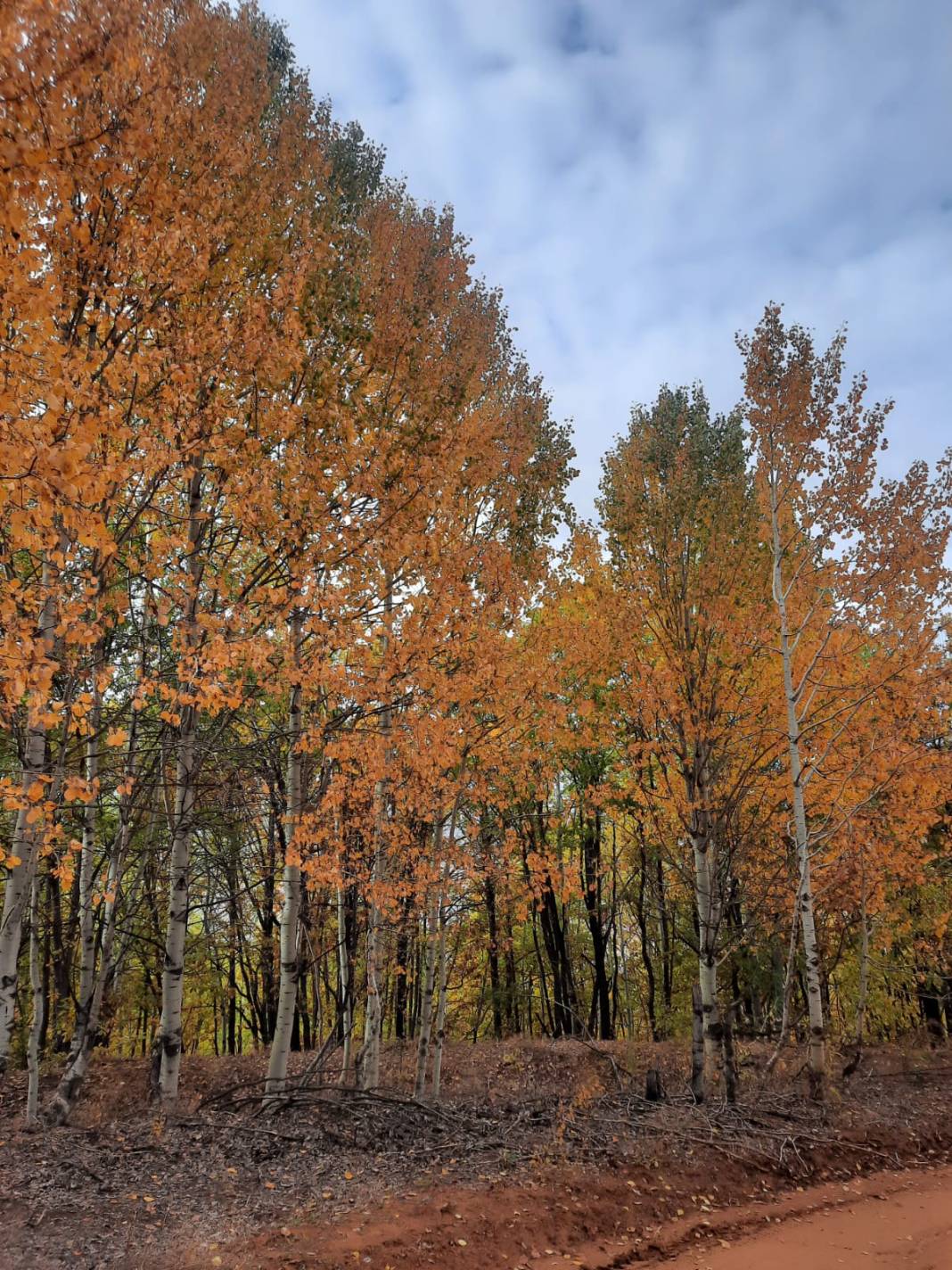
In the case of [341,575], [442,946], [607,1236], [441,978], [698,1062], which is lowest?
[607,1236]

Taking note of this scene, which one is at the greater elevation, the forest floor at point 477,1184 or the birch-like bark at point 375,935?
the birch-like bark at point 375,935

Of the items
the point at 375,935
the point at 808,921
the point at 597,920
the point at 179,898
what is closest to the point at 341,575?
the point at 179,898

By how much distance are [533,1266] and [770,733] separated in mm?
7859

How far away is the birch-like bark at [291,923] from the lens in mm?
7566

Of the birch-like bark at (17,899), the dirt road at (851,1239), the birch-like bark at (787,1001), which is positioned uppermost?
the birch-like bark at (17,899)

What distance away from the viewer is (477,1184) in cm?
586

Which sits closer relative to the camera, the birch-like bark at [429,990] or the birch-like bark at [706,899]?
the birch-like bark at [429,990]

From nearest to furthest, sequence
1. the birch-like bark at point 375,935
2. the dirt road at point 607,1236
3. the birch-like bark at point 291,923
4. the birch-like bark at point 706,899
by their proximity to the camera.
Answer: the dirt road at point 607,1236
the birch-like bark at point 291,923
the birch-like bark at point 375,935
the birch-like bark at point 706,899

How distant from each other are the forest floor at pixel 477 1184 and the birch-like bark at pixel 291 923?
1.50ft

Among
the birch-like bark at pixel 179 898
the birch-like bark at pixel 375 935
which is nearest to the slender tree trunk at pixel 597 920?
the birch-like bark at pixel 375 935

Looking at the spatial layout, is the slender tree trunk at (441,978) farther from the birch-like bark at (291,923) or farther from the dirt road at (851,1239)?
the dirt road at (851,1239)

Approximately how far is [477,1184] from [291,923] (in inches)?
122

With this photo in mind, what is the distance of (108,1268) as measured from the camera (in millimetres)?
4289

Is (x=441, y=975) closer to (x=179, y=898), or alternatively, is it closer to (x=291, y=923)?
(x=291, y=923)
